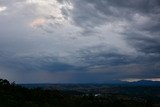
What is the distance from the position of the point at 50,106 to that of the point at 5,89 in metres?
16.0

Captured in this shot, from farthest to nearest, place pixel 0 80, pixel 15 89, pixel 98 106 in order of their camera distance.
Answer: pixel 0 80, pixel 15 89, pixel 98 106

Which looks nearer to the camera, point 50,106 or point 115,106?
point 50,106

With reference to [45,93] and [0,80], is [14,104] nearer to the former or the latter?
[45,93]

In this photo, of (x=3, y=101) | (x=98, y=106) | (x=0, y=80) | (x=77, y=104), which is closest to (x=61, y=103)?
(x=77, y=104)

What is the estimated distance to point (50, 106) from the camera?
155 feet

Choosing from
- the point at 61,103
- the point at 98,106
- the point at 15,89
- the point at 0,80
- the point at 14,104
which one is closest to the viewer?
the point at 14,104

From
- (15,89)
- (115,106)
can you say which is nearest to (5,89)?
(15,89)

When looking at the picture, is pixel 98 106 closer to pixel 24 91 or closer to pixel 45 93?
pixel 45 93

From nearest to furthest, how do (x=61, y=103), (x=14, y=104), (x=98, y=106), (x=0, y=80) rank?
1. (x=14, y=104)
2. (x=61, y=103)
3. (x=98, y=106)
4. (x=0, y=80)

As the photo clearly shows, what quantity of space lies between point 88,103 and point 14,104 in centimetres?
1755

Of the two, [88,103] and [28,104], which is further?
[88,103]

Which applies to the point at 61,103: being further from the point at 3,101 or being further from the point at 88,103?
the point at 3,101

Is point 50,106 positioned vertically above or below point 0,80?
below

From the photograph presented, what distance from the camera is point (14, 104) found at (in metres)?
44.8
